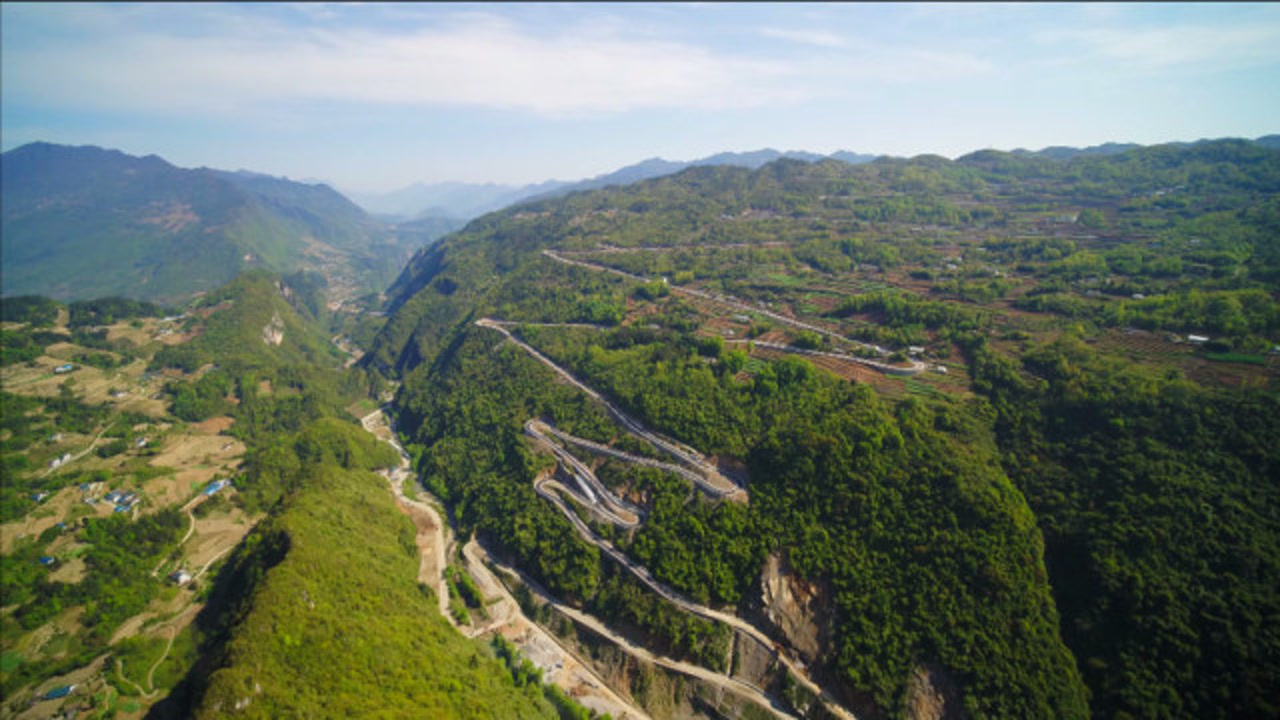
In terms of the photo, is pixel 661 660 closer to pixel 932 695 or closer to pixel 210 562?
pixel 932 695

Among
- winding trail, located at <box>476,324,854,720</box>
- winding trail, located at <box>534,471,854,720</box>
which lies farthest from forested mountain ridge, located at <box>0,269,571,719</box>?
winding trail, located at <box>476,324,854,720</box>

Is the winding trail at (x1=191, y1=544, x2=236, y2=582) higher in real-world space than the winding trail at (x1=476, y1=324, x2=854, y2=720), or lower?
lower

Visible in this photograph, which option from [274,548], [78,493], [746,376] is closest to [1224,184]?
[746,376]

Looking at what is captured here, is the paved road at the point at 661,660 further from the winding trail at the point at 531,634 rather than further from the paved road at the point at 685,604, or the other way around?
the paved road at the point at 685,604

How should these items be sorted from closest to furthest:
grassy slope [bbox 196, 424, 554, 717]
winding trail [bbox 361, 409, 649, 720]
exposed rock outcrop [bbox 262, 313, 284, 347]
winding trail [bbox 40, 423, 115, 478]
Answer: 1. grassy slope [bbox 196, 424, 554, 717]
2. winding trail [bbox 361, 409, 649, 720]
3. winding trail [bbox 40, 423, 115, 478]
4. exposed rock outcrop [bbox 262, 313, 284, 347]

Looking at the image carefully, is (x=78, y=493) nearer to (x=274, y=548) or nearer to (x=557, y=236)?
(x=274, y=548)

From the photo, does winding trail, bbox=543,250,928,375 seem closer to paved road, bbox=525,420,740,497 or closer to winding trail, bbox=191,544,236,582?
paved road, bbox=525,420,740,497

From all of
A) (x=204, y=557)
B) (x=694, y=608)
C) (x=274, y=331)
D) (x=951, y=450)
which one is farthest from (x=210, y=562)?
(x=274, y=331)

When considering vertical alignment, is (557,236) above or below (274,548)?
above
